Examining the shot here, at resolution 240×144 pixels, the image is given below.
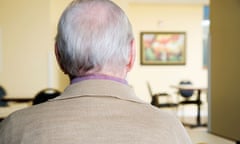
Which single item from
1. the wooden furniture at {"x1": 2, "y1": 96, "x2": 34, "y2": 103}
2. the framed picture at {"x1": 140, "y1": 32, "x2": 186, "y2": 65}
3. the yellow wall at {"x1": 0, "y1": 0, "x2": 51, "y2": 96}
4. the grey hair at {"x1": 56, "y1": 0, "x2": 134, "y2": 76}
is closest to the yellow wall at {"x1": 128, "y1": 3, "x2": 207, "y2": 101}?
the framed picture at {"x1": 140, "y1": 32, "x2": 186, "y2": 65}

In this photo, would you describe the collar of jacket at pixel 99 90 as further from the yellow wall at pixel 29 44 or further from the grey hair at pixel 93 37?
the yellow wall at pixel 29 44

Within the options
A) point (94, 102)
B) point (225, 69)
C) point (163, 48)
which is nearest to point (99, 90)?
point (94, 102)

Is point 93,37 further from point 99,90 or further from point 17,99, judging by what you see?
point 17,99

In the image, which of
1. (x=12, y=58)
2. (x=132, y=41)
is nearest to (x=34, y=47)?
(x=12, y=58)

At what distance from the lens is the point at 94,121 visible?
0.79 m

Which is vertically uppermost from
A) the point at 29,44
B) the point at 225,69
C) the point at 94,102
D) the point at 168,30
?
the point at 168,30

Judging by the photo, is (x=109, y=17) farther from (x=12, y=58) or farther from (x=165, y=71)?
(x=165, y=71)

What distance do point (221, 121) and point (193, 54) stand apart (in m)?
4.69

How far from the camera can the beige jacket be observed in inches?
30.4

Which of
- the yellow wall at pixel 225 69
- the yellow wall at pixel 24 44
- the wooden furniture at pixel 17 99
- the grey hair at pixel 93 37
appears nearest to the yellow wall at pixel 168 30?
the yellow wall at pixel 24 44

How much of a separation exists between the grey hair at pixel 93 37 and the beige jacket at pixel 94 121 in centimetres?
5

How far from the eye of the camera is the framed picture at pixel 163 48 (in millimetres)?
8812

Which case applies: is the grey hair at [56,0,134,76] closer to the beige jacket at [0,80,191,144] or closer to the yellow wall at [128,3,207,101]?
the beige jacket at [0,80,191,144]

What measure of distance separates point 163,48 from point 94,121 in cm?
816
